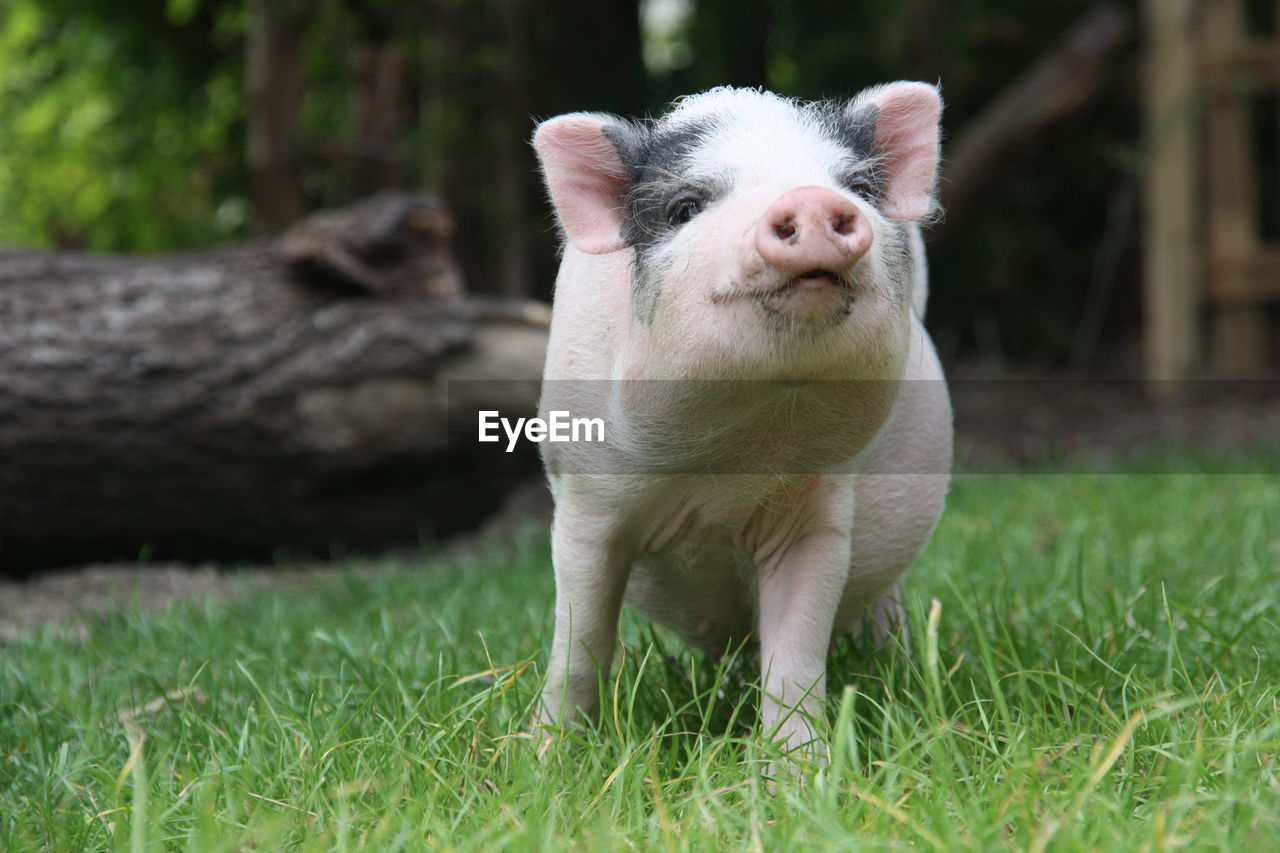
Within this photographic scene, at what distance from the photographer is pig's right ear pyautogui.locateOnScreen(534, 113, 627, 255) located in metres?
2.29

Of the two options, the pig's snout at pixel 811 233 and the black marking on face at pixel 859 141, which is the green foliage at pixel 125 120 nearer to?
the black marking on face at pixel 859 141

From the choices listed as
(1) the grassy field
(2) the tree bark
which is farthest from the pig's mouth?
(2) the tree bark

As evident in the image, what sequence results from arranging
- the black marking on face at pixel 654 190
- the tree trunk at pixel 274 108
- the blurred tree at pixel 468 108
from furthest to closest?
the blurred tree at pixel 468 108 → the tree trunk at pixel 274 108 → the black marking on face at pixel 654 190

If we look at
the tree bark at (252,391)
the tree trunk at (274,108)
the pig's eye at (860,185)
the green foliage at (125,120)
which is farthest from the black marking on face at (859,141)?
the green foliage at (125,120)

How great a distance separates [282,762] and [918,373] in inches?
58.5

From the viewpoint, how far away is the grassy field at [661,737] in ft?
6.19

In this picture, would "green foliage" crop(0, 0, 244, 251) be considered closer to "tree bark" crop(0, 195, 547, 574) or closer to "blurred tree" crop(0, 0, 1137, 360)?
"blurred tree" crop(0, 0, 1137, 360)

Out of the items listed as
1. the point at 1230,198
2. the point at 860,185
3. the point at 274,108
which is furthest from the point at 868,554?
the point at 1230,198

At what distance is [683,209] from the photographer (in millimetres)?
2178

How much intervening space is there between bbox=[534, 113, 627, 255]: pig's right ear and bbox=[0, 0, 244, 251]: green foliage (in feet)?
22.0

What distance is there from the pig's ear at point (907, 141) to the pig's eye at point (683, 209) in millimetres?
384

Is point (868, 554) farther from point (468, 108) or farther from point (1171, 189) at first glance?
point (1171, 189)

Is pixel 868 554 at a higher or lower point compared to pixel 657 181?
lower

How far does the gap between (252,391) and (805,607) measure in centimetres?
317
